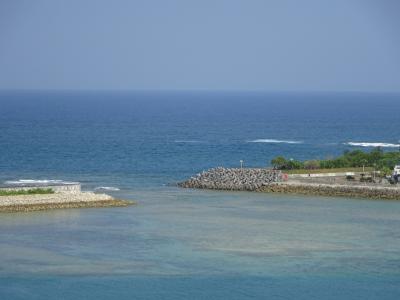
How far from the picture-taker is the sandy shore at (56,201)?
5922 centimetres

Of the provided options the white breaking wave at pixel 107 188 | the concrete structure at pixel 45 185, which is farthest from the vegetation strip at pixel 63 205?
the white breaking wave at pixel 107 188

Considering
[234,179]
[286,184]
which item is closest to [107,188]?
[234,179]

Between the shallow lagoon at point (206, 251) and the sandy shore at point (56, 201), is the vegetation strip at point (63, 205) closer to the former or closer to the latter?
the sandy shore at point (56, 201)

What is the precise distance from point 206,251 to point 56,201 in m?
13.9

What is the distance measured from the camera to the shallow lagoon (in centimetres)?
4269

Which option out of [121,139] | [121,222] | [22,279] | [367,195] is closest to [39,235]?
[121,222]

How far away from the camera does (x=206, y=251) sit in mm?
49062

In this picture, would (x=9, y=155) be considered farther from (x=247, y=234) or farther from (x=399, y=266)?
(x=399, y=266)

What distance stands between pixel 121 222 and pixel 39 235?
5.38m

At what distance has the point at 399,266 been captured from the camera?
153 ft

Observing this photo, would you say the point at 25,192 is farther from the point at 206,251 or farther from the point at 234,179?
the point at 206,251

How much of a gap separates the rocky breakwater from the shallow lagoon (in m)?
5.38

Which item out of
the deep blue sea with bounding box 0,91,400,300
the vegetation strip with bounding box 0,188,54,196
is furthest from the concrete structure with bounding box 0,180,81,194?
the deep blue sea with bounding box 0,91,400,300

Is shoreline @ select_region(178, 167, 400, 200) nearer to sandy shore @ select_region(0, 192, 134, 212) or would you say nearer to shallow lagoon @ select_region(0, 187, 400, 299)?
shallow lagoon @ select_region(0, 187, 400, 299)
